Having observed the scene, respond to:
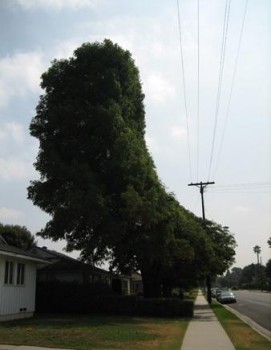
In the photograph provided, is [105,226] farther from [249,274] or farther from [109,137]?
[249,274]

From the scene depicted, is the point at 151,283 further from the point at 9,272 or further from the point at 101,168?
the point at 9,272

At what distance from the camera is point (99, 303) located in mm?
29719

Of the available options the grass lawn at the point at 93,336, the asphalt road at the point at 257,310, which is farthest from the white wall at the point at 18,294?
the asphalt road at the point at 257,310

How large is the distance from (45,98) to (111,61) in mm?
4739

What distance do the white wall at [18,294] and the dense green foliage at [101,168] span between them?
3605mm

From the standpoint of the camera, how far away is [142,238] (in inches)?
1104

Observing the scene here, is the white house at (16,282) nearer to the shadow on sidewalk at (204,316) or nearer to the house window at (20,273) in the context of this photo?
the house window at (20,273)

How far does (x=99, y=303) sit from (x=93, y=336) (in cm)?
1308

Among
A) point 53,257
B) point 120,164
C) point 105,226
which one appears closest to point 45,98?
point 120,164

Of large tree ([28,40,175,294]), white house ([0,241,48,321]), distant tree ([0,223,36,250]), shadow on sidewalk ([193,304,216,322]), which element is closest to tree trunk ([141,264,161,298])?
large tree ([28,40,175,294])

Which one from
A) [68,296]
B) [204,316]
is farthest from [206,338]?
[68,296]

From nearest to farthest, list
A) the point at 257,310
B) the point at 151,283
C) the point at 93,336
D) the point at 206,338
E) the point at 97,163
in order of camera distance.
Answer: the point at 93,336 → the point at 206,338 → the point at 97,163 → the point at 151,283 → the point at 257,310

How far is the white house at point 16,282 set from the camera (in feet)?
73.0

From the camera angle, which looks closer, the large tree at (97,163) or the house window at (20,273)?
the house window at (20,273)
